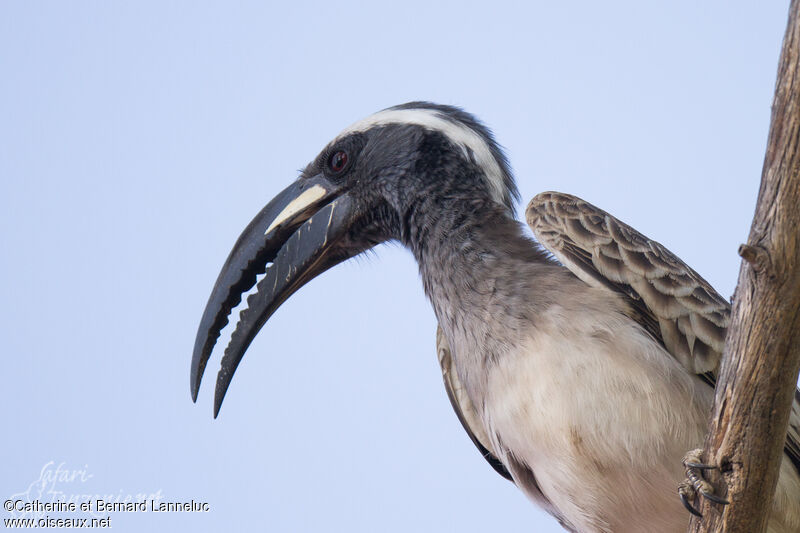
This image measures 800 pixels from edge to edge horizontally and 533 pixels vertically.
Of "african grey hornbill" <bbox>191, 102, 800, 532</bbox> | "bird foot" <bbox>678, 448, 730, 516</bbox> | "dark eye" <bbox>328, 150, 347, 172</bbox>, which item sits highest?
"dark eye" <bbox>328, 150, 347, 172</bbox>

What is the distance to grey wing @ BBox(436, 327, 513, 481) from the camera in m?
4.18

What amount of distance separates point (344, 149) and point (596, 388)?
1847 millimetres

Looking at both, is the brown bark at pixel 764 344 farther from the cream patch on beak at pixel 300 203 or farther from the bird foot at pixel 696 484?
the cream patch on beak at pixel 300 203

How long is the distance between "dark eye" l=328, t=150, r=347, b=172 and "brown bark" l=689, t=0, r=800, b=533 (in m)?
2.42

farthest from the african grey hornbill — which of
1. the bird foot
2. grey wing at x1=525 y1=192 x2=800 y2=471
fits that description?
the bird foot

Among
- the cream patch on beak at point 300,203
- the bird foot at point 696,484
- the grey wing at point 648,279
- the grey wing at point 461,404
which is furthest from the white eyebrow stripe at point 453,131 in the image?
the bird foot at point 696,484

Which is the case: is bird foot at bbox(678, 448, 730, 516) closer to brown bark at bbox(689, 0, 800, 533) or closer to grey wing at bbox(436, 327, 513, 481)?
brown bark at bbox(689, 0, 800, 533)

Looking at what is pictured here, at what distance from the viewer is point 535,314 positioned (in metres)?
3.35

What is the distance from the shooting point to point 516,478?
147 inches

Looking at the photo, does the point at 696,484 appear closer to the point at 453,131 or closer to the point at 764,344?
the point at 764,344

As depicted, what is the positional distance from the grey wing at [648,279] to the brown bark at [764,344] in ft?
2.98

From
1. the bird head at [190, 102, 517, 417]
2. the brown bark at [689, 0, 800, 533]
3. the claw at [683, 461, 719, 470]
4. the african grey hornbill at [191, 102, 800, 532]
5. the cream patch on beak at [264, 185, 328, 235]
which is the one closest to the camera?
the brown bark at [689, 0, 800, 533]

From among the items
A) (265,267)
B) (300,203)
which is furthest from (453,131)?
(265,267)

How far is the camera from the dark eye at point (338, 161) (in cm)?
440
